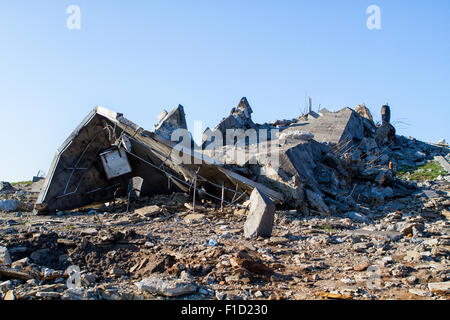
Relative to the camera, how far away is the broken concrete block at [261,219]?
6.58m

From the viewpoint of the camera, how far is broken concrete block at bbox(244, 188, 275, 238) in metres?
6.58

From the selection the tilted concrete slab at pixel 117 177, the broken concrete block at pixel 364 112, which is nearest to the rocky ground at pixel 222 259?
the tilted concrete slab at pixel 117 177

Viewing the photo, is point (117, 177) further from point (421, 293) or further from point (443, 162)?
point (443, 162)

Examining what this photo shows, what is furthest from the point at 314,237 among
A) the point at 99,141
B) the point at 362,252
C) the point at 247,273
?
the point at 99,141

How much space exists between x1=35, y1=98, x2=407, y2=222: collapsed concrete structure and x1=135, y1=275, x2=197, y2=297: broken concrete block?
13.6 ft

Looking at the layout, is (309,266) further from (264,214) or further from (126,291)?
(126,291)

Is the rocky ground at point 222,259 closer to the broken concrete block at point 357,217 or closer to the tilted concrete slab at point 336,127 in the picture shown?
the broken concrete block at point 357,217

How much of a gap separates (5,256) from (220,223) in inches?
146

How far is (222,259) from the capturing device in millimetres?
5141

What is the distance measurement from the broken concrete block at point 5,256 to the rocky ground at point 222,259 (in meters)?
0.01

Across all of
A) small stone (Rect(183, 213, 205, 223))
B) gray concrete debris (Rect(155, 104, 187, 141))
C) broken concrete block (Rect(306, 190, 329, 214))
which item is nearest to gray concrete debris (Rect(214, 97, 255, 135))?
gray concrete debris (Rect(155, 104, 187, 141))

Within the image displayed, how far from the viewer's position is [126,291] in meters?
4.15

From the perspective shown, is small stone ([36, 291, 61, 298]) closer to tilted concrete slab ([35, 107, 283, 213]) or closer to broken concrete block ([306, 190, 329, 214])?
tilted concrete slab ([35, 107, 283, 213])

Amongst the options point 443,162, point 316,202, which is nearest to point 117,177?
point 316,202
